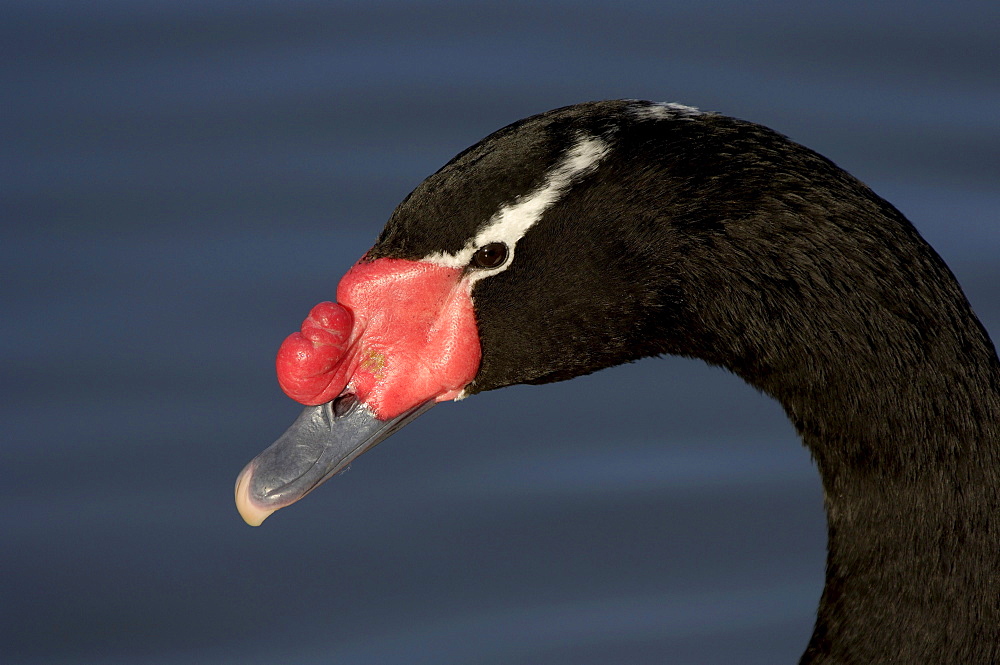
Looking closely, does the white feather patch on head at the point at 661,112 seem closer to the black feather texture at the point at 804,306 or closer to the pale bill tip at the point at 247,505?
the black feather texture at the point at 804,306

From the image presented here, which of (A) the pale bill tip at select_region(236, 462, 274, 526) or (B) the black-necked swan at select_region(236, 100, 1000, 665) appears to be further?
(A) the pale bill tip at select_region(236, 462, 274, 526)

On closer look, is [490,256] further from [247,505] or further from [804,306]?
[247,505]

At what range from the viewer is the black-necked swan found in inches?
137

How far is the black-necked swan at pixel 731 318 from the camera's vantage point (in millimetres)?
3477

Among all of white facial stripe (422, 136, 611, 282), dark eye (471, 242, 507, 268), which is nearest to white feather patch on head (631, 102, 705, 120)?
white facial stripe (422, 136, 611, 282)

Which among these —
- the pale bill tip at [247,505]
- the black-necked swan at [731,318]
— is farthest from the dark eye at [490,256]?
the pale bill tip at [247,505]

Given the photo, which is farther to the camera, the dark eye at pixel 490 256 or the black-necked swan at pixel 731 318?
the dark eye at pixel 490 256

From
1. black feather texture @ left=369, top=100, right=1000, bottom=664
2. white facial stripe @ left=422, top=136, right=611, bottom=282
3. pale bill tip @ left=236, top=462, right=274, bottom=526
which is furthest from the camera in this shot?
pale bill tip @ left=236, top=462, right=274, bottom=526

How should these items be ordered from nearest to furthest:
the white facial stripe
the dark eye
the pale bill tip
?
1. the white facial stripe
2. the dark eye
3. the pale bill tip

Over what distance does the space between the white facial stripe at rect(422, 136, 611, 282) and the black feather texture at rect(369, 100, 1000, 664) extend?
0.02 m

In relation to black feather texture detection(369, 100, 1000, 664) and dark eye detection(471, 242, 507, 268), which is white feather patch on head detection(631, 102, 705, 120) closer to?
black feather texture detection(369, 100, 1000, 664)

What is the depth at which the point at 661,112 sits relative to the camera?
3615 millimetres

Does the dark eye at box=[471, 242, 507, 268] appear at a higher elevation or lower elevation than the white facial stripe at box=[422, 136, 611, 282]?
lower

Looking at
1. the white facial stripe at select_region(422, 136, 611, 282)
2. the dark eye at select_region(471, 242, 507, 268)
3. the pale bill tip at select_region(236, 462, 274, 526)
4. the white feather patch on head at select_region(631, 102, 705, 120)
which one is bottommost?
the pale bill tip at select_region(236, 462, 274, 526)
